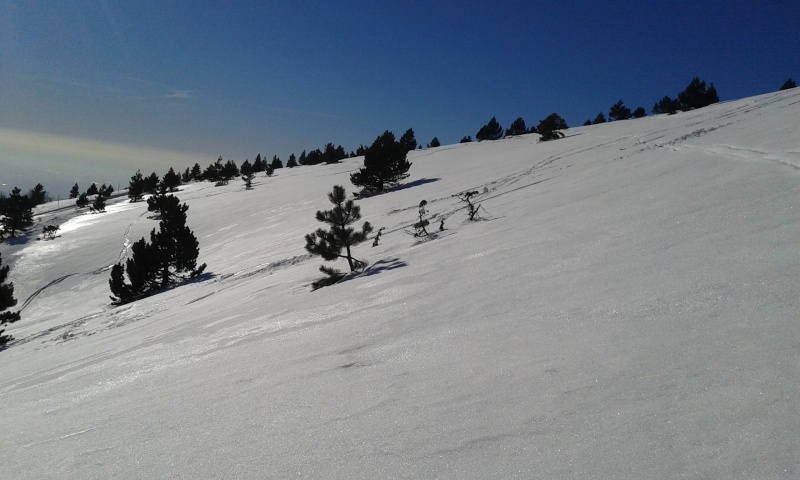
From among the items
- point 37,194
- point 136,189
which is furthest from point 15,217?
point 37,194

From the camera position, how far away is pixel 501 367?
8.54 ft

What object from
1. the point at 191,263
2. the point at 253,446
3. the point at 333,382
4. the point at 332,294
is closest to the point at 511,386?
the point at 333,382

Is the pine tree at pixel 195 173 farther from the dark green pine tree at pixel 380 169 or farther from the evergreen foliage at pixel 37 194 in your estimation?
the dark green pine tree at pixel 380 169

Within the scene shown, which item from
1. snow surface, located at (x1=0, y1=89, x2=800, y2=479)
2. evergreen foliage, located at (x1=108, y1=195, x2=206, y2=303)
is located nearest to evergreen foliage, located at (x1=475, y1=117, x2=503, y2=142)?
evergreen foliage, located at (x1=108, y1=195, x2=206, y2=303)

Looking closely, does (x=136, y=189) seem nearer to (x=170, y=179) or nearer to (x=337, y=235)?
(x=170, y=179)

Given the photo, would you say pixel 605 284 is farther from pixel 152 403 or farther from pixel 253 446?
pixel 152 403

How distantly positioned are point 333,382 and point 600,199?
5710 mm

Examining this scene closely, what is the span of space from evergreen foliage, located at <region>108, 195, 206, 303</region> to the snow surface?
938 centimetres

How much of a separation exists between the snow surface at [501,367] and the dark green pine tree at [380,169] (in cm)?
1806

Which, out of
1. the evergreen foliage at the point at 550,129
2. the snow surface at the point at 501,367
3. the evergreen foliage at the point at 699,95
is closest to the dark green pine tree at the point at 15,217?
the snow surface at the point at 501,367

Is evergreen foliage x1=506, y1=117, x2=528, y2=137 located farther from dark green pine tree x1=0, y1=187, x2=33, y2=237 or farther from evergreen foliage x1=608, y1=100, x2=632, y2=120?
dark green pine tree x1=0, y1=187, x2=33, y2=237

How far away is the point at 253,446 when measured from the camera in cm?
233

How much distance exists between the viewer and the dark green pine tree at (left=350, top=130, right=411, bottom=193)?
24.3m

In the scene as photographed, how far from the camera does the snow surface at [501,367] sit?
185 centimetres
